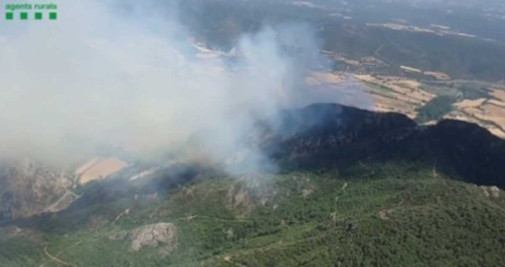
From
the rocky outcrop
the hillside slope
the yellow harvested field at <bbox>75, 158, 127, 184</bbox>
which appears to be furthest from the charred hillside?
the yellow harvested field at <bbox>75, 158, 127, 184</bbox>

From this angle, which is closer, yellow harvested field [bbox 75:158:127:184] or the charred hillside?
the charred hillside

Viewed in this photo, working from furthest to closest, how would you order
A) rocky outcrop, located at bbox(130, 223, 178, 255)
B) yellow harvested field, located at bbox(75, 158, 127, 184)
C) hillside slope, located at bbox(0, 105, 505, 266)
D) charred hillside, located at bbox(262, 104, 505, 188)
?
1. yellow harvested field, located at bbox(75, 158, 127, 184)
2. charred hillside, located at bbox(262, 104, 505, 188)
3. rocky outcrop, located at bbox(130, 223, 178, 255)
4. hillside slope, located at bbox(0, 105, 505, 266)

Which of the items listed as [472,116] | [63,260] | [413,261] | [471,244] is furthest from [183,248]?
[472,116]

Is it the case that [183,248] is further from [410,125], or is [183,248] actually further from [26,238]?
[410,125]

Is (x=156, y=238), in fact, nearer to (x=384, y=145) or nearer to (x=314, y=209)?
(x=314, y=209)

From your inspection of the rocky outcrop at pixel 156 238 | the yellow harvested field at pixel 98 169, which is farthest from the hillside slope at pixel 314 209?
the yellow harvested field at pixel 98 169

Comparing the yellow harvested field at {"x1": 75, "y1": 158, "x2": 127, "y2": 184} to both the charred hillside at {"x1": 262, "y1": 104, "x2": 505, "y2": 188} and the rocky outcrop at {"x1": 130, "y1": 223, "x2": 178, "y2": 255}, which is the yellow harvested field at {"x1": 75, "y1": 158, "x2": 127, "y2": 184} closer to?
the charred hillside at {"x1": 262, "y1": 104, "x2": 505, "y2": 188}

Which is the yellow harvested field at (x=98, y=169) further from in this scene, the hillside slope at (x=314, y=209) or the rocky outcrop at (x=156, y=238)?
the rocky outcrop at (x=156, y=238)
